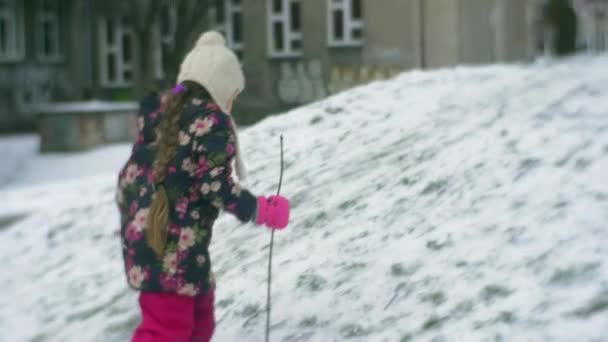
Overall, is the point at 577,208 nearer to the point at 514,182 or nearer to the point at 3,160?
the point at 514,182

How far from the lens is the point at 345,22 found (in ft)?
75.2

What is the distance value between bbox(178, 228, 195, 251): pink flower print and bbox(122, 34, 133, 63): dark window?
2412 cm

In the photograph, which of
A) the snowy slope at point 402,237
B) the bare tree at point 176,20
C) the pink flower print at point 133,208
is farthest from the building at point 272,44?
the pink flower print at point 133,208

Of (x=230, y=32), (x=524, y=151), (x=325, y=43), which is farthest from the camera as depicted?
(x=230, y=32)

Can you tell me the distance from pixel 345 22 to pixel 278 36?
217cm

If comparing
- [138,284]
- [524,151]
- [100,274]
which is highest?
[524,151]

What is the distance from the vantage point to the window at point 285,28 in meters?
23.9

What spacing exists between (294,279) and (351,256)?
305mm

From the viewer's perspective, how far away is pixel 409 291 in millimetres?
4168

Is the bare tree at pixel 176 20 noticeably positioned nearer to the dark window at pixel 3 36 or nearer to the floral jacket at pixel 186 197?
the dark window at pixel 3 36

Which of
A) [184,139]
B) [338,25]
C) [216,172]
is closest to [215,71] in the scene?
[184,139]

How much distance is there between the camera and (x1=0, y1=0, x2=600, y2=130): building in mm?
18531

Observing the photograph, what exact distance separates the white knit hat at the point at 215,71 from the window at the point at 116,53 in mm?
23756

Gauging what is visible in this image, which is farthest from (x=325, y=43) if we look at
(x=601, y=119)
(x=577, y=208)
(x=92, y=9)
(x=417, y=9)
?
(x=577, y=208)
